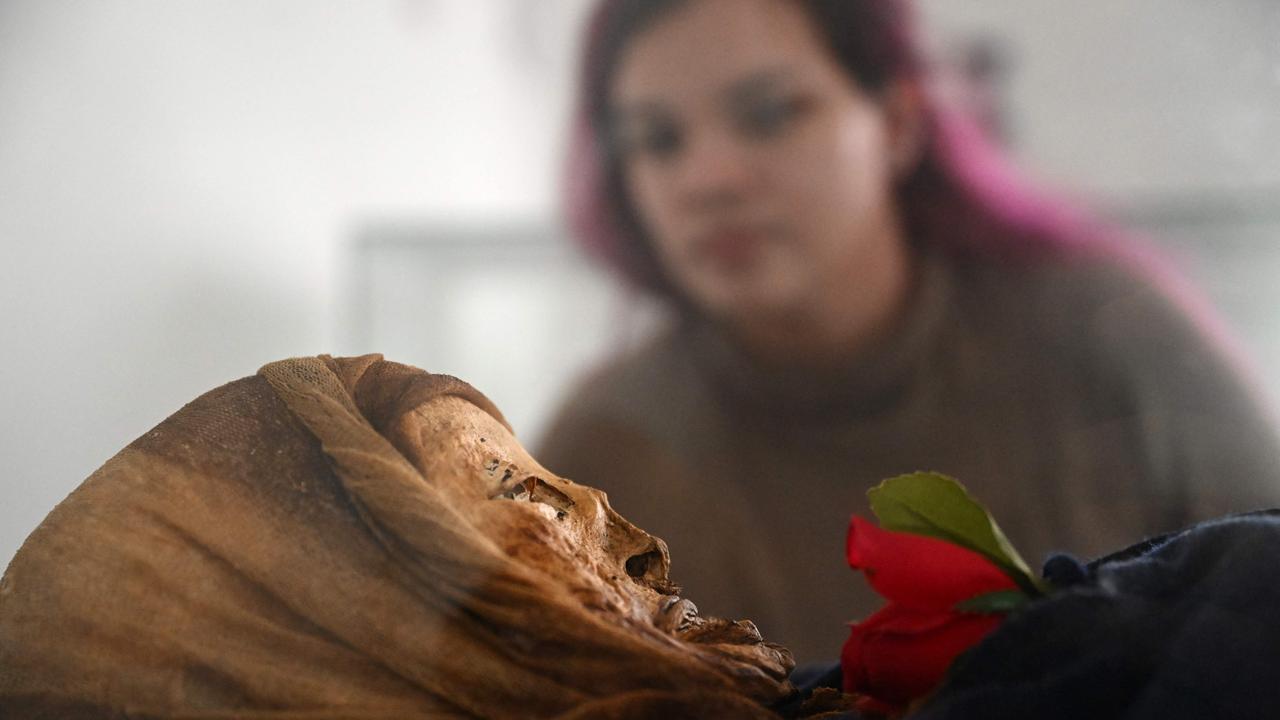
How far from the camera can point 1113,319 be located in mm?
936

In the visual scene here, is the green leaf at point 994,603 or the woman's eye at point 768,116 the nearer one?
the green leaf at point 994,603

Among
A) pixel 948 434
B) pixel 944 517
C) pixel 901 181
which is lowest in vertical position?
pixel 948 434

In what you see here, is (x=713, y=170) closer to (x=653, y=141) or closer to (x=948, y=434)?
(x=653, y=141)

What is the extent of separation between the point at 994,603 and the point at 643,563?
0.18 m

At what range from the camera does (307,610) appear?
43 cm

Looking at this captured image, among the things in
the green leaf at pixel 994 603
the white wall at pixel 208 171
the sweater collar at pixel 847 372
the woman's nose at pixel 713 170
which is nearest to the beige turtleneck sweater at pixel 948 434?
the sweater collar at pixel 847 372

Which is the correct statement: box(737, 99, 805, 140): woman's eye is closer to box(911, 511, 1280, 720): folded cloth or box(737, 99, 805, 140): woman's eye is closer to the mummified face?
the mummified face

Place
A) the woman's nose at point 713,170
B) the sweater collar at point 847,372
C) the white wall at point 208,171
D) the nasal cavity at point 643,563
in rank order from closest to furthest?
the nasal cavity at point 643,563 < the white wall at point 208,171 < the woman's nose at point 713,170 < the sweater collar at point 847,372

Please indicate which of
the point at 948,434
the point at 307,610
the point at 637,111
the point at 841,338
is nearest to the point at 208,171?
the point at 637,111

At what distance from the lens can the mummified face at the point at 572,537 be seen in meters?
0.44

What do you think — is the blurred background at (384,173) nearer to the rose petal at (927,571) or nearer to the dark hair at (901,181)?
the dark hair at (901,181)

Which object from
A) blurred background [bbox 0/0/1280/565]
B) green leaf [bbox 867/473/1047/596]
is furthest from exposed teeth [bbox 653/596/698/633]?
blurred background [bbox 0/0/1280/565]

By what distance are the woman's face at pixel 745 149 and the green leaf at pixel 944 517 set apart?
42 cm

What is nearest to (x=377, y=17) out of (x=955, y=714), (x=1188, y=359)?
(x=955, y=714)
